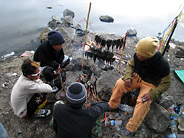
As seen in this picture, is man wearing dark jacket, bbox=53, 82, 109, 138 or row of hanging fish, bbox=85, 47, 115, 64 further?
row of hanging fish, bbox=85, 47, 115, 64

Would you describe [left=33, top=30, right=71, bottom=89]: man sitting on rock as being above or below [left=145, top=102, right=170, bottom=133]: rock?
above

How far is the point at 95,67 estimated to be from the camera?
165 inches

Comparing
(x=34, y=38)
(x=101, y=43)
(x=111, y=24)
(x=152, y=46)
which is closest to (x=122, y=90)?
(x=152, y=46)

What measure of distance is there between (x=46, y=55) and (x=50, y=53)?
13cm

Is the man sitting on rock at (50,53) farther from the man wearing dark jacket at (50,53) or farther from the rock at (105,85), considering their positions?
the rock at (105,85)

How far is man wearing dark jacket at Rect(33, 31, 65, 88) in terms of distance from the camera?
314 centimetres

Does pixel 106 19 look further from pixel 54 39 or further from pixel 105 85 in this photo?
pixel 105 85

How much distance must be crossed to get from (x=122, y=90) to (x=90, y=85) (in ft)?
3.66

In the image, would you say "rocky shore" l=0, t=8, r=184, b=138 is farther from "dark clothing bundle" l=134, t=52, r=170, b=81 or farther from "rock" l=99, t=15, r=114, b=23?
"rock" l=99, t=15, r=114, b=23

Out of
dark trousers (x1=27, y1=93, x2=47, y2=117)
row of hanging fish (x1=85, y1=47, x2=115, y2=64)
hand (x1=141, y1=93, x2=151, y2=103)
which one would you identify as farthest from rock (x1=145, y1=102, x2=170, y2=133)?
dark trousers (x1=27, y1=93, x2=47, y2=117)

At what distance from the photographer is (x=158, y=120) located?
2.66 metres

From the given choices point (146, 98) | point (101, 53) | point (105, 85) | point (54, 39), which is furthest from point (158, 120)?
point (54, 39)

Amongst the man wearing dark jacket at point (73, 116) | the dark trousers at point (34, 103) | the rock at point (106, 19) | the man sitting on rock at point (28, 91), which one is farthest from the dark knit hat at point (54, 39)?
the rock at point (106, 19)

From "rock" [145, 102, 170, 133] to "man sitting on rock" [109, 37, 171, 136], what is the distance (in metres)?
0.43
